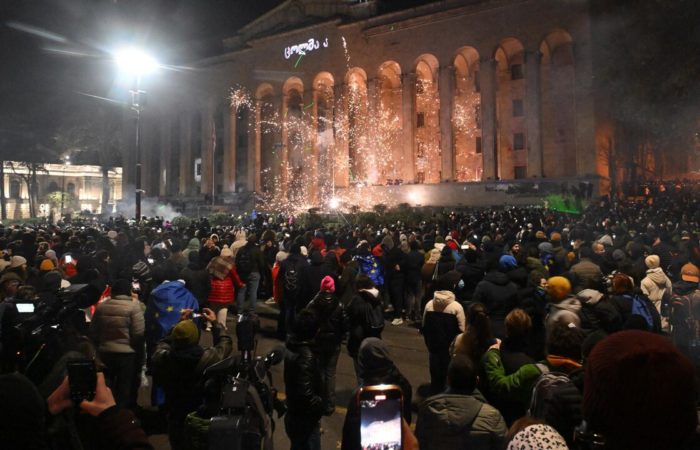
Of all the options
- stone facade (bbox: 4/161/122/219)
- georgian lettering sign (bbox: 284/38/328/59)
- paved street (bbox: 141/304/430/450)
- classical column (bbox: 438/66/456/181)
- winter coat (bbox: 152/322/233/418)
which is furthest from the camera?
stone facade (bbox: 4/161/122/219)

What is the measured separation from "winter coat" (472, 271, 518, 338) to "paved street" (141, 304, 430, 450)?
1.54m

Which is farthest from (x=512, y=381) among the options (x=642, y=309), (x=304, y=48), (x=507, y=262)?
(x=304, y=48)

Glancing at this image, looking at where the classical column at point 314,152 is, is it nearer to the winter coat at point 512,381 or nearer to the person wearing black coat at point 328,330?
the person wearing black coat at point 328,330

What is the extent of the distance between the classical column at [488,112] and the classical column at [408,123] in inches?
234

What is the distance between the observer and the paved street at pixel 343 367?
5.59 m

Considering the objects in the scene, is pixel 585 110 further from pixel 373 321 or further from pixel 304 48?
pixel 373 321

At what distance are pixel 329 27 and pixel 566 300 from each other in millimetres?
43121

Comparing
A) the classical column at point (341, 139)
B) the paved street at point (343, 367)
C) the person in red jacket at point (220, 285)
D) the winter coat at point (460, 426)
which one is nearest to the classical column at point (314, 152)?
the classical column at point (341, 139)

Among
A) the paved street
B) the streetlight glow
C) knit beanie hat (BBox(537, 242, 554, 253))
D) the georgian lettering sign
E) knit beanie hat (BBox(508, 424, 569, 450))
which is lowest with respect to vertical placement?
the paved street

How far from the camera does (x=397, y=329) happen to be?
1084 centimetres

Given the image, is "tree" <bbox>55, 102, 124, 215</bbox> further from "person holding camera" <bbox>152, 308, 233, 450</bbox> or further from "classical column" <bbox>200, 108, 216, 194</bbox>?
"person holding camera" <bbox>152, 308, 233, 450</bbox>

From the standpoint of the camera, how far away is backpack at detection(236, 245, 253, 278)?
34.2ft

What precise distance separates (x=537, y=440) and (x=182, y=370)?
9.16 ft

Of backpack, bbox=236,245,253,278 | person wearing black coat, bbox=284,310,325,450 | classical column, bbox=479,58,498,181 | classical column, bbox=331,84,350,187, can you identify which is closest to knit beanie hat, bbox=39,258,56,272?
backpack, bbox=236,245,253,278
